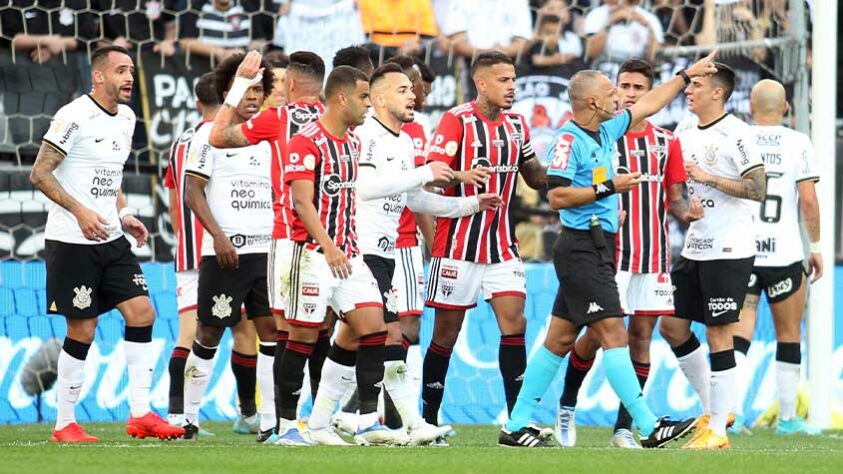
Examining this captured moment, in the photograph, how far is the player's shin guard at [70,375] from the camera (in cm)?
893

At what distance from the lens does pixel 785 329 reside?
10945mm

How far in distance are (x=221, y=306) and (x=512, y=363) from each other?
192 cm

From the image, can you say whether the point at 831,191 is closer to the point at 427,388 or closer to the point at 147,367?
the point at 427,388

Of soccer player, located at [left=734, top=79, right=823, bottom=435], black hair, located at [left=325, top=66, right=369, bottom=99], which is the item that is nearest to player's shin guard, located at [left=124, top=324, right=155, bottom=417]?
black hair, located at [left=325, top=66, right=369, bottom=99]

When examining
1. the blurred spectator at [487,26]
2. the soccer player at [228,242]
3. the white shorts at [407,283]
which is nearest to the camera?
the white shorts at [407,283]

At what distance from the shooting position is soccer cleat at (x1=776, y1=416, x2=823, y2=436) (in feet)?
35.5

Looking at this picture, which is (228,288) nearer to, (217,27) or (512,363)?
(512,363)

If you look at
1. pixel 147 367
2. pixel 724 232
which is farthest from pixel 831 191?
pixel 147 367

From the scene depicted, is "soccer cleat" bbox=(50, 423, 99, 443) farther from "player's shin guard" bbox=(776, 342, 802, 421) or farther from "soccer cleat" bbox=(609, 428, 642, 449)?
"player's shin guard" bbox=(776, 342, 802, 421)

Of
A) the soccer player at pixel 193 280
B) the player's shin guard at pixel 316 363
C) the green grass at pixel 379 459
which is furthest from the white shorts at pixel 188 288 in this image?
the green grass at pixel 379 459

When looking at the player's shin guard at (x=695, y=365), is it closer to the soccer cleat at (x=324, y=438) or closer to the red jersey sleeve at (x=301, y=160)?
the soccer cleat at (x=324, y=438)

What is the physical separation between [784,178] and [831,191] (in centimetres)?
69

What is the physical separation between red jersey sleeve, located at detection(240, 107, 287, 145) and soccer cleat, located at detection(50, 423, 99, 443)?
1.90 metres

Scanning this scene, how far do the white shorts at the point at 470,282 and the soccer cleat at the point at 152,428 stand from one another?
165cm
